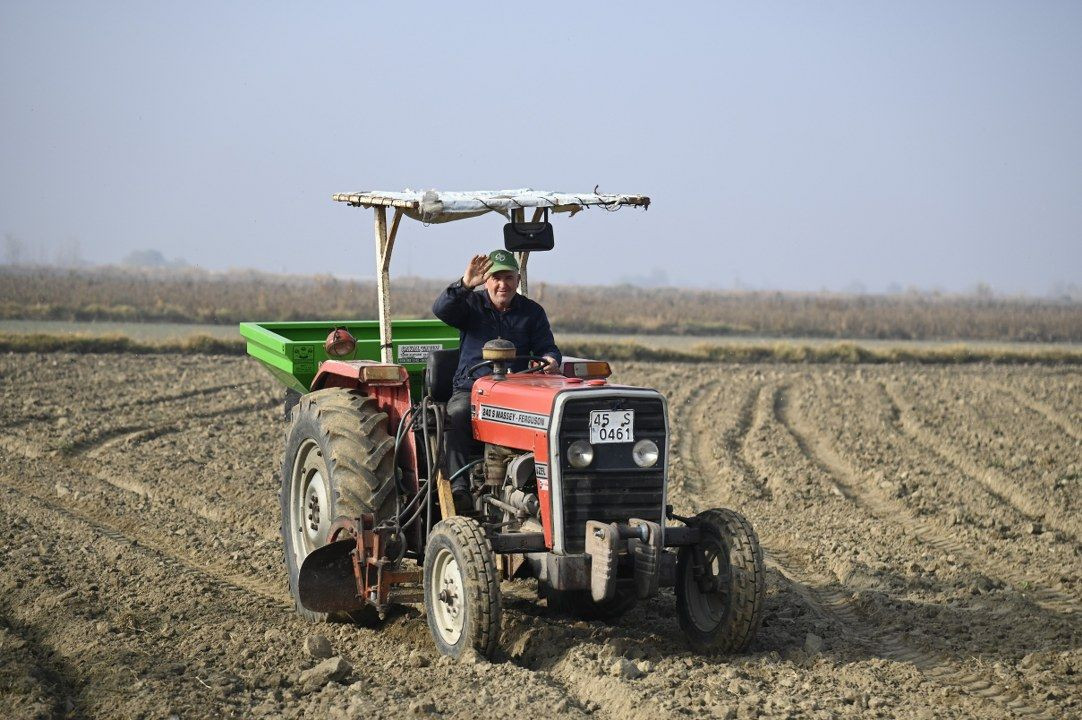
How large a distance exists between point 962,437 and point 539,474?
415 inches

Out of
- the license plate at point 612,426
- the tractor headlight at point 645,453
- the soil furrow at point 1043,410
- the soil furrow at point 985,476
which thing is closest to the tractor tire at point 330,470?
the license plate at point 612,426

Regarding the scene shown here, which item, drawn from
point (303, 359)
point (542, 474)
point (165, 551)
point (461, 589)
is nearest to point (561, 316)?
point (165, 551)

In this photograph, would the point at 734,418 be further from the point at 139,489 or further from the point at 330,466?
the point at 330,466

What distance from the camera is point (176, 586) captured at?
26.3 feet

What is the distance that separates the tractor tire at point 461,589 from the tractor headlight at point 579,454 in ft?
1.91

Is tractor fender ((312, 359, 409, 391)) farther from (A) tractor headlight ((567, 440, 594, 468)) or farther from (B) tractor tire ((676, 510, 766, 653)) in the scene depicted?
(B) tractor tire ((676, 510, 766, 653))

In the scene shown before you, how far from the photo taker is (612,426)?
20.9 feet

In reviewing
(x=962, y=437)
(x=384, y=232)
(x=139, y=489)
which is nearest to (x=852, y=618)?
(x=384, y=232)

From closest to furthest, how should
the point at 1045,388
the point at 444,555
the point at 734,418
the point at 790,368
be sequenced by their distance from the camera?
the point at 444,555 → the point at 734,418 → the point at 1045,388 → the point at 790,368

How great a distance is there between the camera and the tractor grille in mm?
6301

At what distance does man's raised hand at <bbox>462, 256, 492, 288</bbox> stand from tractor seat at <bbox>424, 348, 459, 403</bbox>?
0.56 metres

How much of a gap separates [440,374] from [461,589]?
1499 mm

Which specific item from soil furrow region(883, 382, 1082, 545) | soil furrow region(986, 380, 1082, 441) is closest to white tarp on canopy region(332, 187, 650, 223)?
soil furrow region(883, 382, 1082, 545)

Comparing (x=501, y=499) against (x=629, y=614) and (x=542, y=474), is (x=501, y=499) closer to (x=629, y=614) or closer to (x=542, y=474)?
(x=542, y=474)
